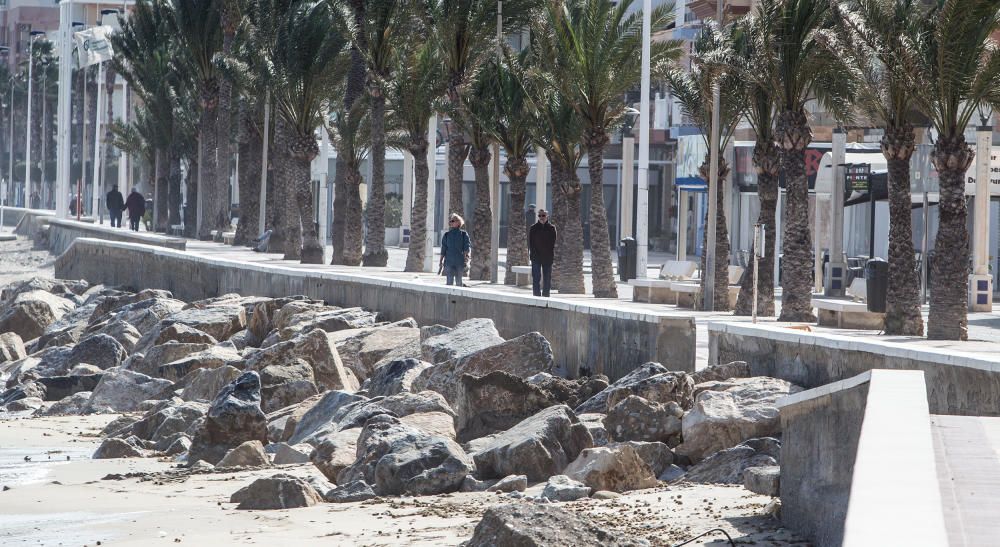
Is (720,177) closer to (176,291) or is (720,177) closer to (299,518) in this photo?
(176,291)

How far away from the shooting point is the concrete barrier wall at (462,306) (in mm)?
15664

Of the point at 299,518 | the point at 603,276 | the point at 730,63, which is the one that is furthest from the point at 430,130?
the point at 299,518

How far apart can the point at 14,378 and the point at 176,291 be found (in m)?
13.4

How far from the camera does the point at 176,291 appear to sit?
3622 centimetres

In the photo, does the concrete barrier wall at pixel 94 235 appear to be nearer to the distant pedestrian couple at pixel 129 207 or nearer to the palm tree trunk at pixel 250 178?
the distant pedestrian couple at pixel 129 207

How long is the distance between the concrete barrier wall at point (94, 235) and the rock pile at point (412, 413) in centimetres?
1906

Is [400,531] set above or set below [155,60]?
below

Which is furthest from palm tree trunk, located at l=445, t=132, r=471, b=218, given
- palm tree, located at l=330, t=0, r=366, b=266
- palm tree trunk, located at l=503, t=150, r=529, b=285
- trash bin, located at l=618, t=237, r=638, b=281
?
trash bin, located at l=618, t=237, r=638, b=281

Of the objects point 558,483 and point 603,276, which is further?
point 603,276

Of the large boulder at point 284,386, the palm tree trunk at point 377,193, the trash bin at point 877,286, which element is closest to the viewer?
the large boulder at point 284,386

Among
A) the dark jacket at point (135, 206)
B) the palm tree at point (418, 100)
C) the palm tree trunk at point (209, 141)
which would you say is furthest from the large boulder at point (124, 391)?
the dark jacket at point (135, 206)

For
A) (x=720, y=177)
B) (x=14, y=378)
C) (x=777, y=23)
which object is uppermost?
(x=777, y=23)

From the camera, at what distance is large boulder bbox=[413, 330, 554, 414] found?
16.3 m

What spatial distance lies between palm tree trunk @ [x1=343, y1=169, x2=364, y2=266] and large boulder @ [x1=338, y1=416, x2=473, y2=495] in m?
25.1
